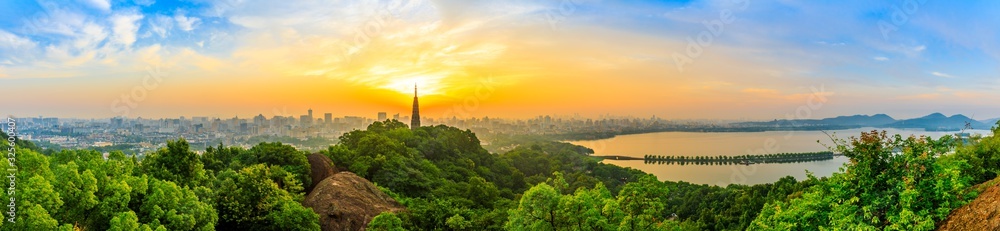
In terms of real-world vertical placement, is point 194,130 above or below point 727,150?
above

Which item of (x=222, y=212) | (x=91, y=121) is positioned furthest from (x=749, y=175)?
(x=91, y=121)

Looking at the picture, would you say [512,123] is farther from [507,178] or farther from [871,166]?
[871,166]

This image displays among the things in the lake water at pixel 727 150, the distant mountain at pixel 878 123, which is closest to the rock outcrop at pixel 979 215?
the lake water at pixel 727 150

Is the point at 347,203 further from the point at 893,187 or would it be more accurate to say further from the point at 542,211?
the point at 893,187

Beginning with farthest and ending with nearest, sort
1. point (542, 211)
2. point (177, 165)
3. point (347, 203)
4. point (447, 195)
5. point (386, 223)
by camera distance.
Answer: point (447, 195)
point (347, 203)
point (177, 165)
point (386, 223)
point (542, 211)

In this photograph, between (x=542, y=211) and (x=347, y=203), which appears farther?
(x=347, y=203)

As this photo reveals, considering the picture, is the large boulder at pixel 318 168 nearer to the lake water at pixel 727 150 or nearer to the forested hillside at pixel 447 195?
the forested hillside at pixel 447 195

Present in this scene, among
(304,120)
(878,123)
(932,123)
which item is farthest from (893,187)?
(878,123)
